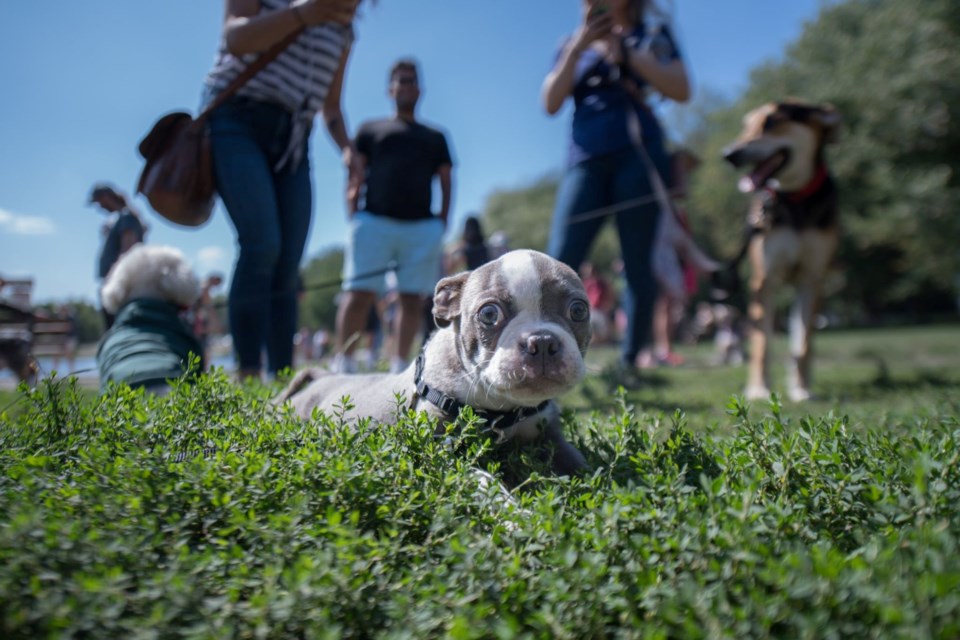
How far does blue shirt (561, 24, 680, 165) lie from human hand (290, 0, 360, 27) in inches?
78.8

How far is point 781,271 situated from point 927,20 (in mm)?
19918

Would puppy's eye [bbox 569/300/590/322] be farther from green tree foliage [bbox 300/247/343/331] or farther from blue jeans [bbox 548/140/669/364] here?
green tree foliage [bbox 300/247/343/331]

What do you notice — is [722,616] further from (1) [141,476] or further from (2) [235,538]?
(1) [141,476]

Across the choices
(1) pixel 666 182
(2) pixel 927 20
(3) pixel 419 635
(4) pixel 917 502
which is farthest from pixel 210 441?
(2) pixel 927 20

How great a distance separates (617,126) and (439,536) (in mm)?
3887

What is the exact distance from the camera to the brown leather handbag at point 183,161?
3.68m

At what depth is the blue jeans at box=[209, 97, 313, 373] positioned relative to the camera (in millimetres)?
3705

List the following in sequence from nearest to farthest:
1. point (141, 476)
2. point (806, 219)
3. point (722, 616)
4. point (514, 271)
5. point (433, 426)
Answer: point (722, 616) → point (141, 476) → point (433, 426) → point (514, 271) → point (806, 219)

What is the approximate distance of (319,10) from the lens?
3.49m

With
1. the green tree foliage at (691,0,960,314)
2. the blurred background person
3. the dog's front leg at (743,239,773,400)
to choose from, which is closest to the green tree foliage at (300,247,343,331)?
the green tree foliage at (691,0,960,314)

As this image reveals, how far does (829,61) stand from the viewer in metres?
27.0

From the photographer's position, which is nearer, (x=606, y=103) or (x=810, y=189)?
(x=606, y=103)

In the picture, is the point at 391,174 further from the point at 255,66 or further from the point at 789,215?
the point at 789,215

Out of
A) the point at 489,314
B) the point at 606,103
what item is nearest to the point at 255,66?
the point at 489,314
